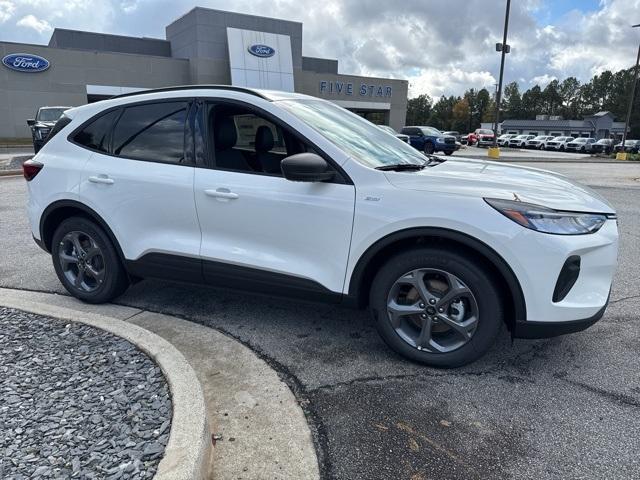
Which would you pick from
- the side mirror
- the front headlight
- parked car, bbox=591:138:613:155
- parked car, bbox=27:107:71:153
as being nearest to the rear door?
the side mirror

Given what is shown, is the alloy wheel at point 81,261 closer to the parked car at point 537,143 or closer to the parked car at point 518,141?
the parked car at point 537,143

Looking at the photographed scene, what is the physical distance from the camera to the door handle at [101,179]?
3.84m

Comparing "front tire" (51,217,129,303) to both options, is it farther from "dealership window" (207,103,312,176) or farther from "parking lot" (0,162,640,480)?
"dealership window" (207,103,312,176)

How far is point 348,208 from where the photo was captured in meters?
3.10

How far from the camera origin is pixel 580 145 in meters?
49.4

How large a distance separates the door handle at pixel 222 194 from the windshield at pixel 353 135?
70 cm

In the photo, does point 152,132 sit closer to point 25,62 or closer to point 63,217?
point 63,217

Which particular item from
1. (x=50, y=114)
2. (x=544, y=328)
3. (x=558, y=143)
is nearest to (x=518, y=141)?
(x=558, y=143)

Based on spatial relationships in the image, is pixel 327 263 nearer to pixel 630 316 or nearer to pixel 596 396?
pixel 596 396

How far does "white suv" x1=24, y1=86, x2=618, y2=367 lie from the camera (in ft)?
9.41

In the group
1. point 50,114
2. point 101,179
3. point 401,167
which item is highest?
point 50,114

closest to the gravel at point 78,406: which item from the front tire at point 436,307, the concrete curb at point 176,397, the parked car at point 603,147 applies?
the concrete curb at point 176,397

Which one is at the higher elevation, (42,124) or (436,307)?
(42,124)

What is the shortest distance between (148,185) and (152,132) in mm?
447
